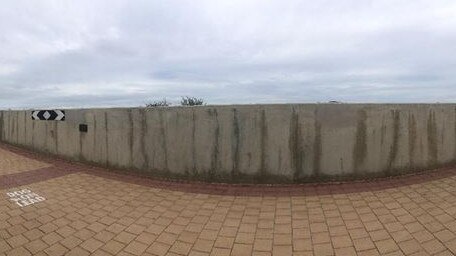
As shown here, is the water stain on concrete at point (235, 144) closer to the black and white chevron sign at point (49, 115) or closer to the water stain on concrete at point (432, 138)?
the water stain on concrete at point (432, 138)

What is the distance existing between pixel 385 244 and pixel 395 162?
289cm

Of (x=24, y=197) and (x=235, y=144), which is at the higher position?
(x=235, y=144)

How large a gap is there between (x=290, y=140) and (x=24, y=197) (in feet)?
13.7

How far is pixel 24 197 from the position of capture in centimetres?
558

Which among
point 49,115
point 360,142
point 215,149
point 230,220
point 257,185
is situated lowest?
point 230,220

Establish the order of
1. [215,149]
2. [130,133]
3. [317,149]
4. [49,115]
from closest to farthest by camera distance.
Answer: [317,149], [215,149], [130,133], [49,115]

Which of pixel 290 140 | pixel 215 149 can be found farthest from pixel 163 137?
pixel 290 140

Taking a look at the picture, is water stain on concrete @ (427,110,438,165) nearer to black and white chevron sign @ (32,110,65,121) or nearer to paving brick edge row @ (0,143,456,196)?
paving brick edge row @ (0,143,456,196)

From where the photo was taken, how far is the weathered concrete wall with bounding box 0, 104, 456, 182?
6.08 metres

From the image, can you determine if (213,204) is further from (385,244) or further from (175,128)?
(385,244)

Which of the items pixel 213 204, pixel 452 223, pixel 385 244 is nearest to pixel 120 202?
pixel 213 204

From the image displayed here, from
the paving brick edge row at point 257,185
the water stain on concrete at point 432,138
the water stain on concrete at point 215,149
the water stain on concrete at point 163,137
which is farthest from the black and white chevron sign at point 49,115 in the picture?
the water stain on concrete at point 432,138

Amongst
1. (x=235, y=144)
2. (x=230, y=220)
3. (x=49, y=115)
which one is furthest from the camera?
(x=49, y=115)

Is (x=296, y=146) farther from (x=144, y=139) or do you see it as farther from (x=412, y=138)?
(x=144, y=139)
